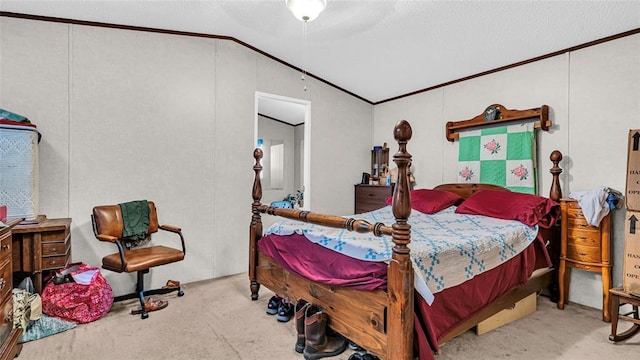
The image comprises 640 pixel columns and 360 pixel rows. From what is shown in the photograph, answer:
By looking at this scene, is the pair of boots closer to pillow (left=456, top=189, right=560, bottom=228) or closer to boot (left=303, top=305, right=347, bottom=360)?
boot (left=303, top=305, right=347, bottom=360)

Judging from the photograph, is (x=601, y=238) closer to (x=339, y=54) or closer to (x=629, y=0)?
(x=629, y=0)

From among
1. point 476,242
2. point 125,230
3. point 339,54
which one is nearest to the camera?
point 476,242

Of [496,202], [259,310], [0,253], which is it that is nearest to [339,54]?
[496,202]

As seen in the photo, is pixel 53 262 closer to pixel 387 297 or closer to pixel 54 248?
pixel 54 248

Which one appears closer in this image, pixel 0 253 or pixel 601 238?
pixel 0 253

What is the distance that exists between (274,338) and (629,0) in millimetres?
3385

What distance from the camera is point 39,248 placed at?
2.42 metres

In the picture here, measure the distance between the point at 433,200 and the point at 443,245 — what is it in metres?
1.63

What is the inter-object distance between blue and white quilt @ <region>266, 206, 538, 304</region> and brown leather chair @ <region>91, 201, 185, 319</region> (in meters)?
1.01

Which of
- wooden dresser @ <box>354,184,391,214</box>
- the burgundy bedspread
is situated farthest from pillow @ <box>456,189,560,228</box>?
wooden dresser @ <box>354,184,391,214</box>

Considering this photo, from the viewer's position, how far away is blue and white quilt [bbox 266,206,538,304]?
6.13ft

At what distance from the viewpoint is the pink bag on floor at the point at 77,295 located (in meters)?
2.49

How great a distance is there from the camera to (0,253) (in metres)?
1.78

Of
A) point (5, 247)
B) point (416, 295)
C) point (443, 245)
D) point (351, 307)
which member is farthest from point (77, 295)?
point (443, 245)
